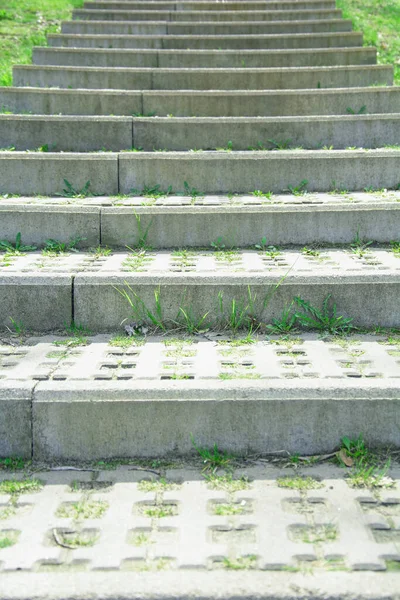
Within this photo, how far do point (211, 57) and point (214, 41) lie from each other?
0.67 meters

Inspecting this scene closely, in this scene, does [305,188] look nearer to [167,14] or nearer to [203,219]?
[203,219]

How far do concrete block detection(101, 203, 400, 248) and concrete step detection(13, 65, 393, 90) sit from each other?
256 centimetres

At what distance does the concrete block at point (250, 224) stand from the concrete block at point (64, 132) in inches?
52.7

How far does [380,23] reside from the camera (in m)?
8.84

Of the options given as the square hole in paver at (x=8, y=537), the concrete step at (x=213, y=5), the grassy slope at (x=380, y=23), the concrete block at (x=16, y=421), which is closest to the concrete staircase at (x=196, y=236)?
the concrete block at (x=16, y=421)

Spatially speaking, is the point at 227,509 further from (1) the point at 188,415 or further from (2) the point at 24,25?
(2) the point at 24,25

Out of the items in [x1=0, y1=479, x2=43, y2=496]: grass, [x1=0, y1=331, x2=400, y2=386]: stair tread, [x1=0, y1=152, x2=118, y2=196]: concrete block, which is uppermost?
[x1=0, y1=152, x2=118, y2=196]: concrete block

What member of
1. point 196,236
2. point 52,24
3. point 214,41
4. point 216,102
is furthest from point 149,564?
point 52,24

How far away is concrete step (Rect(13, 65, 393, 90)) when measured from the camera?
269 inches

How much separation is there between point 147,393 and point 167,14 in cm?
678

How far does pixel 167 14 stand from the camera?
886 cm

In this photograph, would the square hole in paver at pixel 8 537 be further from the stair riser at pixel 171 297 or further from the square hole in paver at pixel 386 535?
the stair riser at pixel 171 297

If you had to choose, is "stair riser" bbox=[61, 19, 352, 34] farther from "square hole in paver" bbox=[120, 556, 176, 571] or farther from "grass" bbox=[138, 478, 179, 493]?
"square hole in paver" bbox=[120, 556, 176, 571]

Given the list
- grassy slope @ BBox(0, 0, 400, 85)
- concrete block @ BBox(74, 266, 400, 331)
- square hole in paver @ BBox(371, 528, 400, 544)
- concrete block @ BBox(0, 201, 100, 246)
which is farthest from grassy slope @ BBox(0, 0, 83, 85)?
square hole in paver @ BBox(371, 528, 400, 544)
